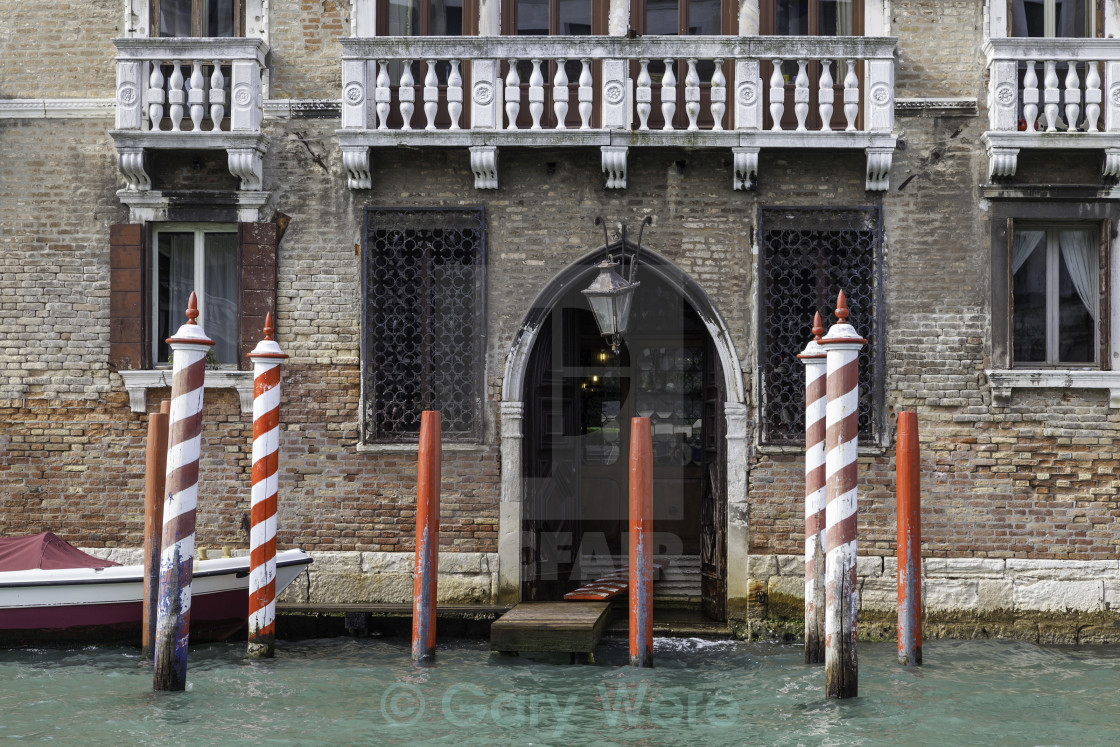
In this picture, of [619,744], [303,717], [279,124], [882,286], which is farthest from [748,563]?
[279,124]

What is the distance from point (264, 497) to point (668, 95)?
173 inches

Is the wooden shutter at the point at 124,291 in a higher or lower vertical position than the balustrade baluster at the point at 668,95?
lower

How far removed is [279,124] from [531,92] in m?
2.19

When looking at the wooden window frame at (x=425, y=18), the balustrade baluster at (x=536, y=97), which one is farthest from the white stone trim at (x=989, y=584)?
the wooden window frame at (x=425, y=18)

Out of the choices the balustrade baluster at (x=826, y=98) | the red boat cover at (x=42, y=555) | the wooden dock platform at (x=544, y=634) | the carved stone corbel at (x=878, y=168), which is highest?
the balustrade baluster at (x=826, y=98)

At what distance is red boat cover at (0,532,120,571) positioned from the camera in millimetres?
8094

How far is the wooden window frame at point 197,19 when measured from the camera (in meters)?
9.30

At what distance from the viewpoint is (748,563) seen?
29.3 feet

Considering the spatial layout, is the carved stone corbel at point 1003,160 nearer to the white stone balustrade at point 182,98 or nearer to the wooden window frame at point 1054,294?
the wooden window frame at point 1054,294

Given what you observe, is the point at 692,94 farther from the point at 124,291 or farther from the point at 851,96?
the point at 124,291

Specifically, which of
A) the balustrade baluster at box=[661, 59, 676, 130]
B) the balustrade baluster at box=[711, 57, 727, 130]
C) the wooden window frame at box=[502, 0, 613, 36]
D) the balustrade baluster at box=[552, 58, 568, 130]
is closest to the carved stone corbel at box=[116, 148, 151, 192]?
the wooden window frame at box=[502, 0, 613, 36]

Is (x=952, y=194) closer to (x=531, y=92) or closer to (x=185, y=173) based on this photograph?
(x=531, y=92)

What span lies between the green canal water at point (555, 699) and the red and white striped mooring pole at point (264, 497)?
327 mm

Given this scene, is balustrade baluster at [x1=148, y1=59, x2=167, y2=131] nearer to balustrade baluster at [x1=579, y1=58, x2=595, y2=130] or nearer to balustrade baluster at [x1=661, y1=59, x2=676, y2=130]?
balustrade baluster at [x1=579, y1=58, x2=595, y2=130]
